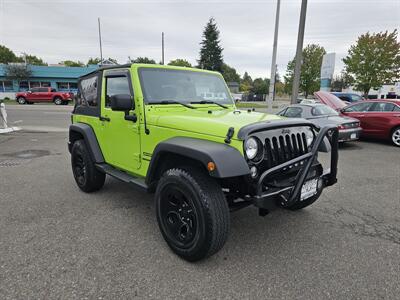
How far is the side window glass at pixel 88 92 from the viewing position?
4.21 metres

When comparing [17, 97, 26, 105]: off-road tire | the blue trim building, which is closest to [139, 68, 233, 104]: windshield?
[17, 97, 26, 105]: off-road tire

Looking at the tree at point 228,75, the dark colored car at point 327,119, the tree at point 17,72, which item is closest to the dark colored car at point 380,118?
the dark colored car at point 327,119

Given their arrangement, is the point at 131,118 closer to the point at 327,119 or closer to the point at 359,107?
the point at 327,119

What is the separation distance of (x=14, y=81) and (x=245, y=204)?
44839 mm

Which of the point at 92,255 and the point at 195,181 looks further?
the point at 92,255

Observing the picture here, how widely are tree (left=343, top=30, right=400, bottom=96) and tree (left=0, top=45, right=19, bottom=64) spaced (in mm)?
72426

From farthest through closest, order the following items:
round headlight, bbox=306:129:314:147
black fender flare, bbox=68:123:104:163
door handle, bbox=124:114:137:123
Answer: black fender flare, bbox=68:123:104:163, door handle, bbox=124:114:137:123, round headlight, bbox=306:129:314:147

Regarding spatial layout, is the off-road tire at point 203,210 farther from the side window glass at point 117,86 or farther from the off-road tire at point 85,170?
the off-road tire at point 85,170

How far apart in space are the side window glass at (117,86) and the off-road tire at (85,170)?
36.1 inches

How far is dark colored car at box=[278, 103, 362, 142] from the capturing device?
8.16 metres

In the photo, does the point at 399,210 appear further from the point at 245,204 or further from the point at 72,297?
the point at 72,297

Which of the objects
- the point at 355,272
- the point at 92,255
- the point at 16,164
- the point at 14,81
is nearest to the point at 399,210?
the point at 355,272

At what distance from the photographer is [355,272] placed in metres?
2.58

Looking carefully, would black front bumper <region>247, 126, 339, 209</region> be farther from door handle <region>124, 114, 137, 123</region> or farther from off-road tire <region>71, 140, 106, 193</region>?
off-road tire <region>71, 140, 106, 193</region>
